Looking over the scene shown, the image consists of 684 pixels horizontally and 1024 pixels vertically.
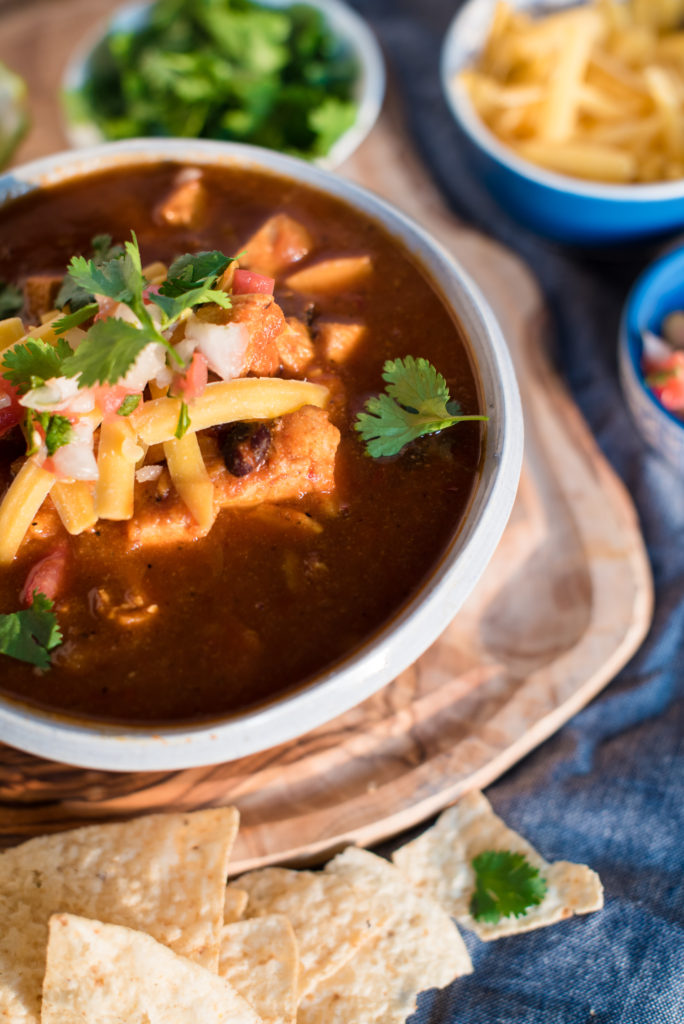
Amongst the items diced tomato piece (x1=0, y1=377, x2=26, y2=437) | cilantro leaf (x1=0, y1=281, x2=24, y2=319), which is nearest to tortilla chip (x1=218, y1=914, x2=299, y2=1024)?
diced tomato piece (x1=0, y1=377, x2=26, y2=437)

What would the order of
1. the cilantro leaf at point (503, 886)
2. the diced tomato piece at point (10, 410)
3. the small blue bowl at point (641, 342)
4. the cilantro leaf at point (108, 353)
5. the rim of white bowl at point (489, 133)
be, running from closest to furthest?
Answer: the cilantro leaf at point (108, 353), the diced tomato piece at point (10, 410), the cilantro leaf at point (503, 886), the small blue bowl at point (641, 342), the rim of white bowl at point (489, 133)

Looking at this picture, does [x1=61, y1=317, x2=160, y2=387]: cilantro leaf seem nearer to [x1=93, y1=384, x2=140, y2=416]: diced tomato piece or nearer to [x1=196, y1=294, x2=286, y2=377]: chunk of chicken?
[x1=93, y1=384, x2=140, y2=416]: diced tomato piece

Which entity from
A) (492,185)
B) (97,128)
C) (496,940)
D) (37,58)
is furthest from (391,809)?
(37,58)

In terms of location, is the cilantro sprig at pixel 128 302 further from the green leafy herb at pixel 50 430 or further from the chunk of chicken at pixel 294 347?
the chunk of chicken at pixel 294 347

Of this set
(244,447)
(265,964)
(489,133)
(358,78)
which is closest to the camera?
(244,447)

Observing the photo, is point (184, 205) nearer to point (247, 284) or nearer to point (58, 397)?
point (247, 284)

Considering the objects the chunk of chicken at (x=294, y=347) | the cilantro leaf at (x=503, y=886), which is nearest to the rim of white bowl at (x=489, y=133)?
the chunk of chicken at (x=294, y=347)

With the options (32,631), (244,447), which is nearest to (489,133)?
(244,447)
